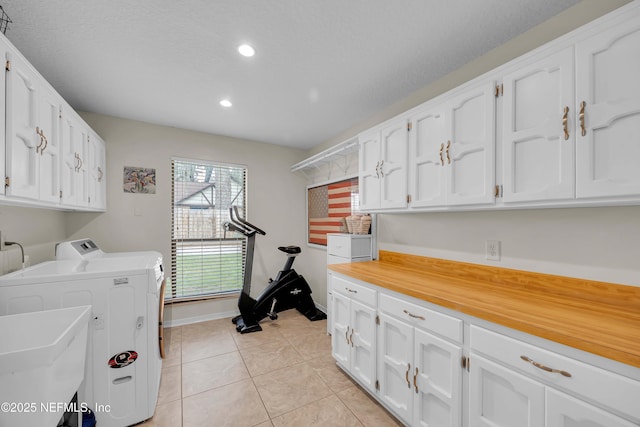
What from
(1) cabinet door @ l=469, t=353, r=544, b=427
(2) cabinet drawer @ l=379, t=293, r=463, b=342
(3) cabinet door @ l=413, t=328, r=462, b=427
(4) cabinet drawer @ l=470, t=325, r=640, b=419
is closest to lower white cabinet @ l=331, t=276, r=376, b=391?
(2) cabinet drawer @ l=379, t=293, r=463, b=342

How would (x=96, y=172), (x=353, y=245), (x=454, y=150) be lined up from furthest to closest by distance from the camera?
(x=353, y=245) < (x=96, y=172) < (x=454, y=150)

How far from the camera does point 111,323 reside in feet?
5.50

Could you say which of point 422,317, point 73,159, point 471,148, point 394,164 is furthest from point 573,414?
point 73,159

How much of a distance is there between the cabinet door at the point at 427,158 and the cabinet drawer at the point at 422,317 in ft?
2.45

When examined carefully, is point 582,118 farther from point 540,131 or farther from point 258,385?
point 258,385

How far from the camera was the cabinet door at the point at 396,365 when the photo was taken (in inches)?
62.2

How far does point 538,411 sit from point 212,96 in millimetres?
3112

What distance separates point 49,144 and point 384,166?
247 cm

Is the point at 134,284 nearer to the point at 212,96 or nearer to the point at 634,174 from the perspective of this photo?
the point at 212,96

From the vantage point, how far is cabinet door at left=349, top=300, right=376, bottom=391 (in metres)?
1.86

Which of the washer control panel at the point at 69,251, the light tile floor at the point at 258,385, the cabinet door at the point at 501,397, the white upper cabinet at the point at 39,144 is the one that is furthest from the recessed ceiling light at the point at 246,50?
the light tile floor at the point at 258,385

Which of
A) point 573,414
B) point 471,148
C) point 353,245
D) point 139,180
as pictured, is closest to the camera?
point 573,414

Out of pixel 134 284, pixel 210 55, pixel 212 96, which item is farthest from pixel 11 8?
pixel 134 284

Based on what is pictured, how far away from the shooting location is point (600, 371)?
34.2 inches
